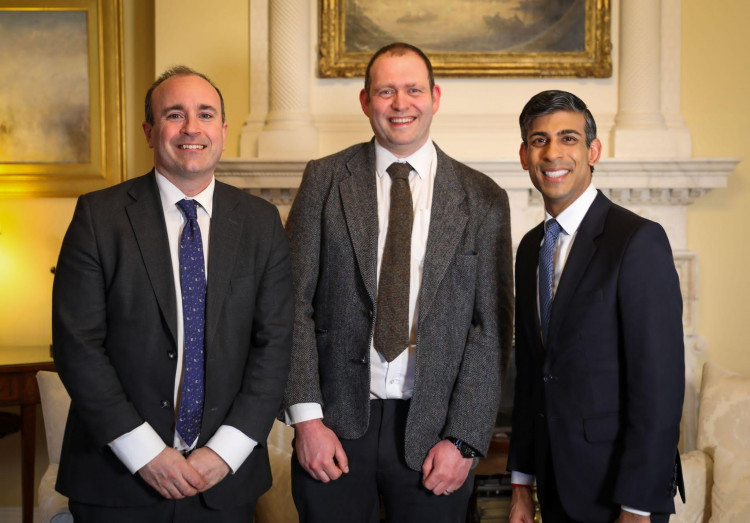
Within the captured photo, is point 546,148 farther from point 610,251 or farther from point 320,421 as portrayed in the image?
point 320,421

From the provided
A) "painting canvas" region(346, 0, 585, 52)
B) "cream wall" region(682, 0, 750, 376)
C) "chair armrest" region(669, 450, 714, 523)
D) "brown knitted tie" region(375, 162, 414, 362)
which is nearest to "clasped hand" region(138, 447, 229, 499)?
"brown knitted tie" region(375, 162, 414, 362)

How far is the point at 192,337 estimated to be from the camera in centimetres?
180

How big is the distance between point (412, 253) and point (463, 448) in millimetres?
529

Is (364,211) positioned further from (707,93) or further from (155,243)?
(707,93)

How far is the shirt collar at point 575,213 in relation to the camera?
184 cm

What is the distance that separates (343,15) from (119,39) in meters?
1.20

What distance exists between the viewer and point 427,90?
2080 millimetres

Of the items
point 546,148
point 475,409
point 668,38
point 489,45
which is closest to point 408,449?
point 475,409

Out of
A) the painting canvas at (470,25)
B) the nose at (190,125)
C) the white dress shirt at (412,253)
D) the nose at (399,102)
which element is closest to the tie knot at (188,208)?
the nose at (190,125)

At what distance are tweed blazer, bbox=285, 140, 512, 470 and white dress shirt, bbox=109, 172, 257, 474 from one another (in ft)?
0.74

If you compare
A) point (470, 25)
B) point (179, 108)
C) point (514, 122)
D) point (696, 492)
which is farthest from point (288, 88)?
point (696, 492)

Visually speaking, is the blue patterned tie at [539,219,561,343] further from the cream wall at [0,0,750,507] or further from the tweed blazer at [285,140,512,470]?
the cream wall at [0,0,750,507]

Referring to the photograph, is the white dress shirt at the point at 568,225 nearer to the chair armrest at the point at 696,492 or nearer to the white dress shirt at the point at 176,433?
the white dress shirt at the point at 176,433

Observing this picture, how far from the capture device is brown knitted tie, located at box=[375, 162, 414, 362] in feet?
6.46
